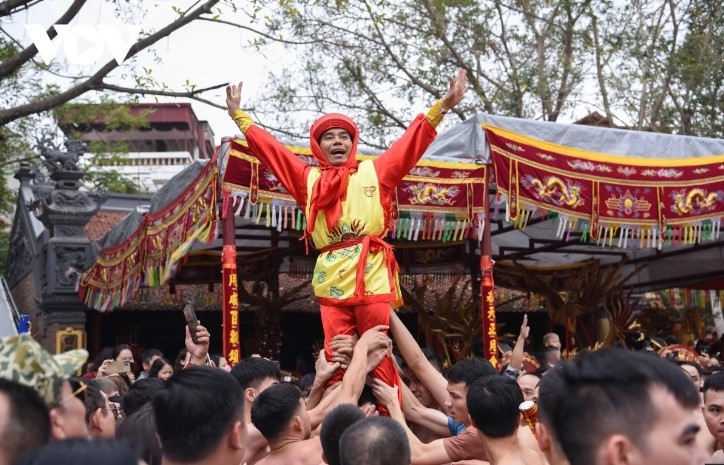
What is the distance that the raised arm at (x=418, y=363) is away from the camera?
202 inches

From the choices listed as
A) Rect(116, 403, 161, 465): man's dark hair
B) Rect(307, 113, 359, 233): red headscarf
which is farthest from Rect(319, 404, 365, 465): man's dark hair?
Rect(307, 113, 359, 233): red headscarf

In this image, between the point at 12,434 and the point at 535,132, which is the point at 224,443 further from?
the point at 535,132

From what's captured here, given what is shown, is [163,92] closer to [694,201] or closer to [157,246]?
[157,246]

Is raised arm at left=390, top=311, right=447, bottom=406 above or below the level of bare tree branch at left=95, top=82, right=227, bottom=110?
below

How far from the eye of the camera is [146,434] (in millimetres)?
3518

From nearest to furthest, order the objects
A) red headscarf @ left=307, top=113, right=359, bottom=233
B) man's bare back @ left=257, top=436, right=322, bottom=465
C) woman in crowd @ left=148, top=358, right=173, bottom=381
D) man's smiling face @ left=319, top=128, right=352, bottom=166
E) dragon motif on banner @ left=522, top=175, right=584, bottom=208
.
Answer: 1. man's bare back @ left=257, top=436, right=322, bottom=465
2. red headscarf @ left=307, top=113, right=359, bottom=233
3. man's smiling face @ left=319, top=128, right=352, bottom=166
4. woman in crowd @ left=148, top=358, right=173, bottom=381
5. dragon motif on banner @ left=522, top=175, right=584, bottom=208

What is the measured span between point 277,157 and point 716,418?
273 cm

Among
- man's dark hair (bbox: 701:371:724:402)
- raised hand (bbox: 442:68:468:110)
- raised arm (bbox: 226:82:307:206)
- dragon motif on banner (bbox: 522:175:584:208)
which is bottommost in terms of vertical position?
man's dark hair (bbox: 701:371:724:402)

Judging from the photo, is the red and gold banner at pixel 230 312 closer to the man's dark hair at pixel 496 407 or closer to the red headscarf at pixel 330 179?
the red headscarf at pixel 330 179

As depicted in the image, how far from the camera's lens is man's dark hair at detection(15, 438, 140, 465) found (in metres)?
2.03

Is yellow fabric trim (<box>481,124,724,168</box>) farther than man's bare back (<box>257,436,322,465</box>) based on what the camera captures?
Yes

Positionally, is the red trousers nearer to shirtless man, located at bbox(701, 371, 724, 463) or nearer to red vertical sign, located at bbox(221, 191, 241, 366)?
shirtless man, located at bbox(701, 371, 724, 463)

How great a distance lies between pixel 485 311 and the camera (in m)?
8.90

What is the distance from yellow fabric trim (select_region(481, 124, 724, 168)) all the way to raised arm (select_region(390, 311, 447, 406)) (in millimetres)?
4244
